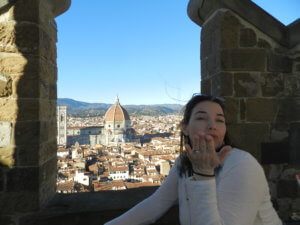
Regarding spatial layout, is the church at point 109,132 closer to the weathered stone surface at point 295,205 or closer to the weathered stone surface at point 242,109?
the weathered stone surface at point 295,205

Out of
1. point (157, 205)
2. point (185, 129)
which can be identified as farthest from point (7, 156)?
point (185, 129)

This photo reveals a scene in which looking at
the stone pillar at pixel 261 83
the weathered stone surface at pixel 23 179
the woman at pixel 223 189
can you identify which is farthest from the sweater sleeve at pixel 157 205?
the stone pillar at pixel 261 83

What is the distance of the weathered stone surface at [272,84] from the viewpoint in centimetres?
222

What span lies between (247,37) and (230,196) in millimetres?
1563

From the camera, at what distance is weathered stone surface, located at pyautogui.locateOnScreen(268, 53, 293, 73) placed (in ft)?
7.35

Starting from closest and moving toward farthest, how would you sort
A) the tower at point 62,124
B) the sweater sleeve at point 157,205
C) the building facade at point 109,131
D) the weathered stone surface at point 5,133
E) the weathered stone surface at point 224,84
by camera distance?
the sweater sleeve at point 157,205 → the weathered stone surface at point 5,133 → the weathered stone surface at point 224,84 → the tower at point 62,124 → the building facade at point 109,131

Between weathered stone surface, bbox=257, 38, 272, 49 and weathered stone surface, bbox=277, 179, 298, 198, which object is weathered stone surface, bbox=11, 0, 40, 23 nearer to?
weathered stone surface, bbox=257, 38, 272, 49

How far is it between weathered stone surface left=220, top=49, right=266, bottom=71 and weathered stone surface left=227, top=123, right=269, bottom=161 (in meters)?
0.45

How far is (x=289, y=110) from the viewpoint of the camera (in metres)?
2.28

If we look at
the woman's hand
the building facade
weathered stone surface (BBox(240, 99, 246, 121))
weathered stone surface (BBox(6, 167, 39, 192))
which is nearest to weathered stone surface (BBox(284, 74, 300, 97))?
weathered stone surface (BBox(240, 99, 246, 121))

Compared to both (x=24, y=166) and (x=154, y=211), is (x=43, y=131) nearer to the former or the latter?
(x=24, y=166)

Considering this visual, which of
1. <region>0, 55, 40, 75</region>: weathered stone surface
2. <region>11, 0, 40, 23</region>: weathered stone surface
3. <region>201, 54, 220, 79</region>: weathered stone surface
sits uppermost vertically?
<region>11, 0, 40, 23</region>: weathered stone surface

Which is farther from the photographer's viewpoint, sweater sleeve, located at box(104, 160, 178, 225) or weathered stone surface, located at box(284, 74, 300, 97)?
weathered stone surface, located at box(284, 74, 300, 97)

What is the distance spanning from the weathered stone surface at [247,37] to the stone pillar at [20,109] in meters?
1.52
